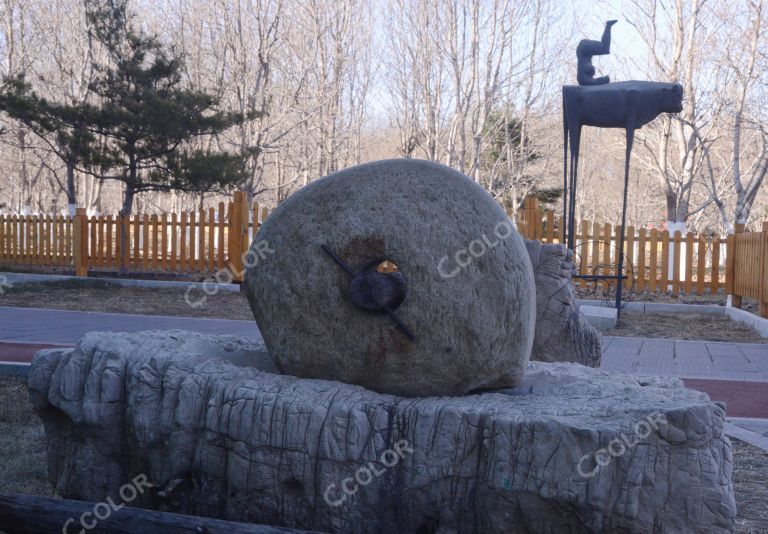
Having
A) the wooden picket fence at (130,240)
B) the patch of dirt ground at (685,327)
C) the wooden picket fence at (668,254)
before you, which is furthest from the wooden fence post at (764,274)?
the wooden picket fence at (130,240)

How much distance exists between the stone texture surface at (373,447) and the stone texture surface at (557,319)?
1247mm

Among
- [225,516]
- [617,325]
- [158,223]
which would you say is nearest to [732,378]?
[617,325]

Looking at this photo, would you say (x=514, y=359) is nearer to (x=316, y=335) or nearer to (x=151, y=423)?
(x=316, y=335)

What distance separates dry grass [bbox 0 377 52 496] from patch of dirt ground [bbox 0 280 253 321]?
6181mm

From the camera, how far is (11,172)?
43969 millimetres

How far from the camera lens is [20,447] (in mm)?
4996

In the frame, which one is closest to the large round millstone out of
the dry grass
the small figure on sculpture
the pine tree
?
the dry grass

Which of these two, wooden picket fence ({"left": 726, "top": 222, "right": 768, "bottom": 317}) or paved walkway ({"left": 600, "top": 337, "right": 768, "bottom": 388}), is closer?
paved walkway ({"left": 600, "top": 337, "right": 768, "bottom": 388})

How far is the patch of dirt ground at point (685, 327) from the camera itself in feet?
35.5

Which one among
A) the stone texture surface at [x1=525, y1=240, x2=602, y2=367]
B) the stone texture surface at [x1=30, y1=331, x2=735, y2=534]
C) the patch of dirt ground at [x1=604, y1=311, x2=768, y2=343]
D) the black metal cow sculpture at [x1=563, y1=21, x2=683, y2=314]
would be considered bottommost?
the patch of dirt ground at [x1=604, y1=311, x2=768, y2=343]

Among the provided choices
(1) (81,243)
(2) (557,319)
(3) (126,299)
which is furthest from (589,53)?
(1) (81,243)

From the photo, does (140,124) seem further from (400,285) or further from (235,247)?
(400,285)

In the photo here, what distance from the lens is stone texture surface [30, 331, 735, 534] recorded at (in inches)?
113

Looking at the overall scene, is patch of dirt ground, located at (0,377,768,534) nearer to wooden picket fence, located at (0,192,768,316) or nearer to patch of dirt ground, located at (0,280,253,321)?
patch of dirt ground, located at (0,280,253,321)
